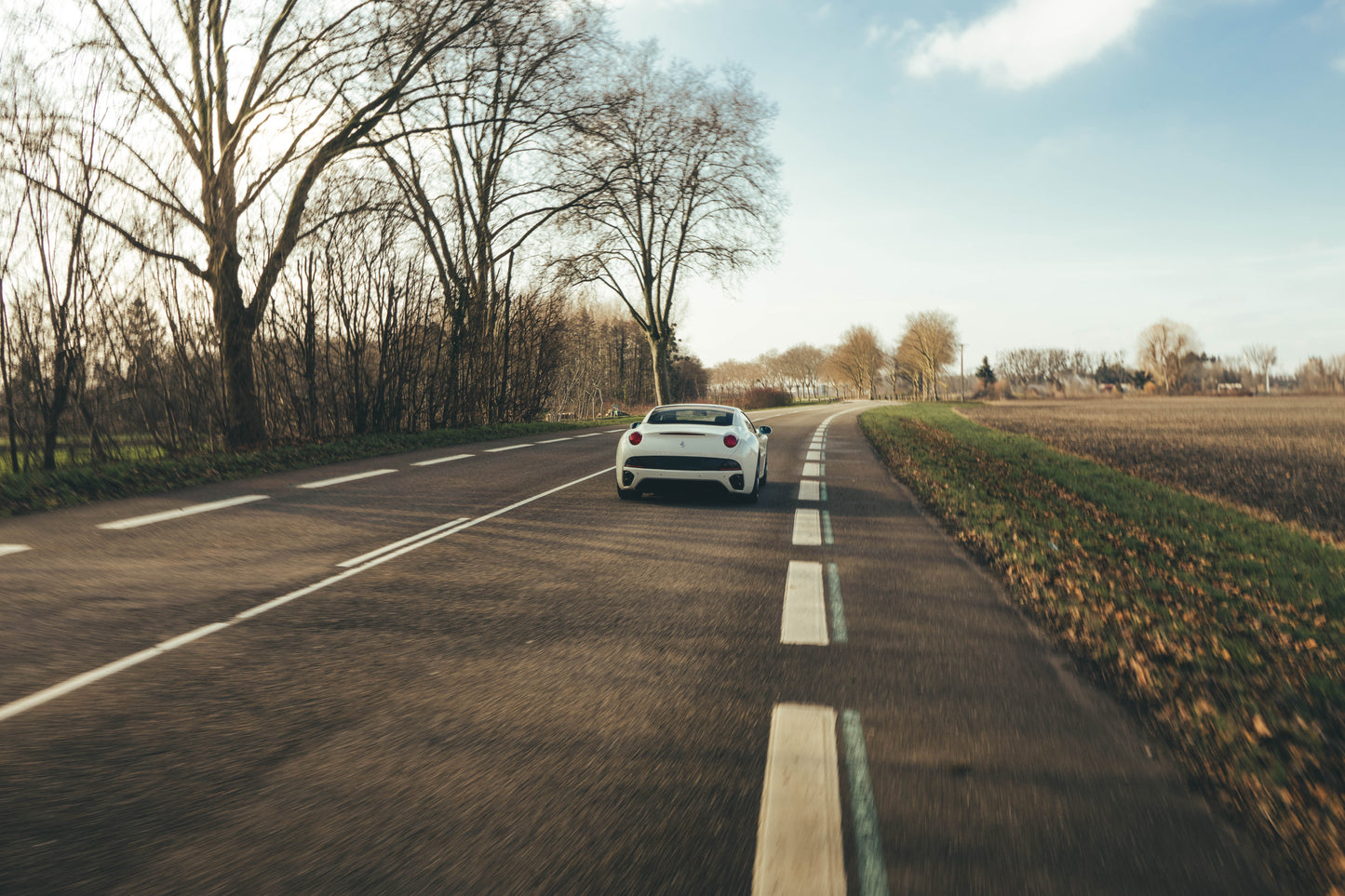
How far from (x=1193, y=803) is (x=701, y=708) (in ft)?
6.32

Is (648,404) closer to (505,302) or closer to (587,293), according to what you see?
(587,293)

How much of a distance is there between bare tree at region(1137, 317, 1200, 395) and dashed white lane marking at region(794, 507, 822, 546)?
451 feet

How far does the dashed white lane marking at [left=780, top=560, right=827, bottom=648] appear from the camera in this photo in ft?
16.0

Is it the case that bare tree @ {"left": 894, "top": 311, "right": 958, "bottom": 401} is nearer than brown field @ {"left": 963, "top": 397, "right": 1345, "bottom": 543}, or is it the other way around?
brown field @ {"left": 963, "top": 397, "right": 1345, "bottom": 543}

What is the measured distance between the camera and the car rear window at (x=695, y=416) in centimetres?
1057

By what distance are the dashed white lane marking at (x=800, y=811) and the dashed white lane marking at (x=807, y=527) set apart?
4414 millimetres

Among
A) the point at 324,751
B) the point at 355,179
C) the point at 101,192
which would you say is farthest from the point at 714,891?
the point at 355,179

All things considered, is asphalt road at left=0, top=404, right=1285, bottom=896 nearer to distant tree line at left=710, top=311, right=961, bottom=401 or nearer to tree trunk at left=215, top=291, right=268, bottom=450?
tree trunk at left=215, top=291, right=268, bottom=450

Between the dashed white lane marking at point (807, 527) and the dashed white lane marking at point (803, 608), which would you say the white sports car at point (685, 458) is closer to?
the dashed white lane marking at point (807, 527)

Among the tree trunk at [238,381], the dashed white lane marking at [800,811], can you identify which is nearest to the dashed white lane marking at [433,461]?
the tree trunk at [238,381]

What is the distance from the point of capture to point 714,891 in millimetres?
2311

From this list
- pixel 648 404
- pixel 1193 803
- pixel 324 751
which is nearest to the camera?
pixel 1193 803

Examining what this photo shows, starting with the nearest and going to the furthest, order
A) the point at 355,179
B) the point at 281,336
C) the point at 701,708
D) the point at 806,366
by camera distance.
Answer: the point at 701,708 → the point at 281,336 → the point at 355,179 → the point at 806,366

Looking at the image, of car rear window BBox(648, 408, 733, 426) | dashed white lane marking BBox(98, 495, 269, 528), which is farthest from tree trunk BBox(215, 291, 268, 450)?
car rear window BBox(648, 408, 733, 426)
